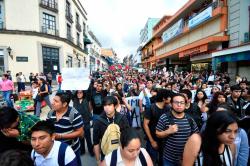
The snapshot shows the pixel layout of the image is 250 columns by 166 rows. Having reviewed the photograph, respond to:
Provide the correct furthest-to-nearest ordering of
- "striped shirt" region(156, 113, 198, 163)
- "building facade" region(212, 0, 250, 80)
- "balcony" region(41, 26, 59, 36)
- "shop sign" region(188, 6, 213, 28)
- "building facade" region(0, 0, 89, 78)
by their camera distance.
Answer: "balcony" region(41, 26, 59, 36), "building facade" region(0, 0, 89, 78), "shop sign" region(188, 6, 213, 28), "building facade" region(212, 0, 250, 80), "striped shirt" region(156, 113, 198, 163)

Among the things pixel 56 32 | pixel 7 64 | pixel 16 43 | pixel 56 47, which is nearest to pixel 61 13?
pixel 56 32

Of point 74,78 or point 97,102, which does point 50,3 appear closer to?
point 74,78

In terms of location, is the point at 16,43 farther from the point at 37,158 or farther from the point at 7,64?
the point at 37,158

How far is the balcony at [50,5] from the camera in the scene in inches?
936

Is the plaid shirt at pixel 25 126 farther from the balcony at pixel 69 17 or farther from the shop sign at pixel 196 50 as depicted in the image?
the balcony at pixel 69 17

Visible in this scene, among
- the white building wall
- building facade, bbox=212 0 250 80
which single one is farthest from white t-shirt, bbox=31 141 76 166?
the white building wall

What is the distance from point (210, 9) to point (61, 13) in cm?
1840

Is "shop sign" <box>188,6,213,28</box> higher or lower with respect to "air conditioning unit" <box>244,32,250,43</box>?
higher

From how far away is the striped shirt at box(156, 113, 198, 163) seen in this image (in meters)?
2.82

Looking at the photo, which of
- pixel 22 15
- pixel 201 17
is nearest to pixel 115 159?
pixel 201 17

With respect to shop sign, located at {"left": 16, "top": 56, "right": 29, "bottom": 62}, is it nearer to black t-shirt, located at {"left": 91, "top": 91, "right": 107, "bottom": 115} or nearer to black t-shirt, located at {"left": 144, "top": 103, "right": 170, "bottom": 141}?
black t-shirt, located at {"left": 91, "top": 91, "right": 107, "bottom": 115}

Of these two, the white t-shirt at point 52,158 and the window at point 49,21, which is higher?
the window at point 49,21

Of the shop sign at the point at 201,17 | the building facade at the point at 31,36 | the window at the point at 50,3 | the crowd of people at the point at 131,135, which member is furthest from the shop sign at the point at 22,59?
the crowd of people at the point at 131,135

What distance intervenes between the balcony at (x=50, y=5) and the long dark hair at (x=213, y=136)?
2549cm
